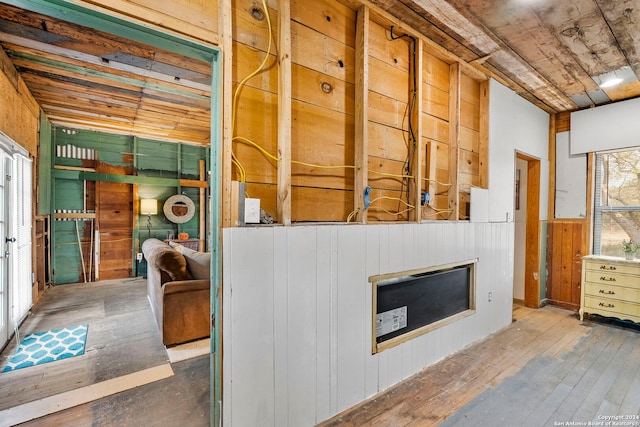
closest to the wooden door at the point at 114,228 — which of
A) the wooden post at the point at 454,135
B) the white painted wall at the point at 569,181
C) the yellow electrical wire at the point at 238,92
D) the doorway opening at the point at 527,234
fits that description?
the yellow electrical wire at the point at 238,92

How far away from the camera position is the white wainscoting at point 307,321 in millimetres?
1488

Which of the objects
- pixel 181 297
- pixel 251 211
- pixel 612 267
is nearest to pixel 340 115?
pixel 251 211

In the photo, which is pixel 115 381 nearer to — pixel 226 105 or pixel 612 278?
pixel 226 105

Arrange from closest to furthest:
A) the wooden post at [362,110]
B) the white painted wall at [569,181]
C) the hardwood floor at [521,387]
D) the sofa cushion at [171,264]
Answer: the hardwood floor at [521,387] < the wooden post at [362,110] < the sofa cushion at [171,264] < the white painted wall at [569,181]

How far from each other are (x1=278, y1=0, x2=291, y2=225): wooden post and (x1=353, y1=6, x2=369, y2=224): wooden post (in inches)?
21.7

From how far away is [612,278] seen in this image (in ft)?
11.1

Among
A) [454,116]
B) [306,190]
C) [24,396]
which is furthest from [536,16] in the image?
[24,396]

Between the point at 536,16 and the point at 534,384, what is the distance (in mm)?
2655

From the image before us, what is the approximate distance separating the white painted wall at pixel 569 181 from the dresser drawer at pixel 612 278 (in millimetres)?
845

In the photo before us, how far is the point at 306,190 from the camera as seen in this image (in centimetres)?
188

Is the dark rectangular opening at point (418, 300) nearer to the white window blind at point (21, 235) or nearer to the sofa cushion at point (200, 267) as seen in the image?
the sofa cushion at point (200, 267)

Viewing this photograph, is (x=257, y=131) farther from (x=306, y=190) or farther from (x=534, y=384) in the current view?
(x=534, y=384)

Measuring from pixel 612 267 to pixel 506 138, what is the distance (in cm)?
191

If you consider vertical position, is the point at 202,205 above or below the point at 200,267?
above
